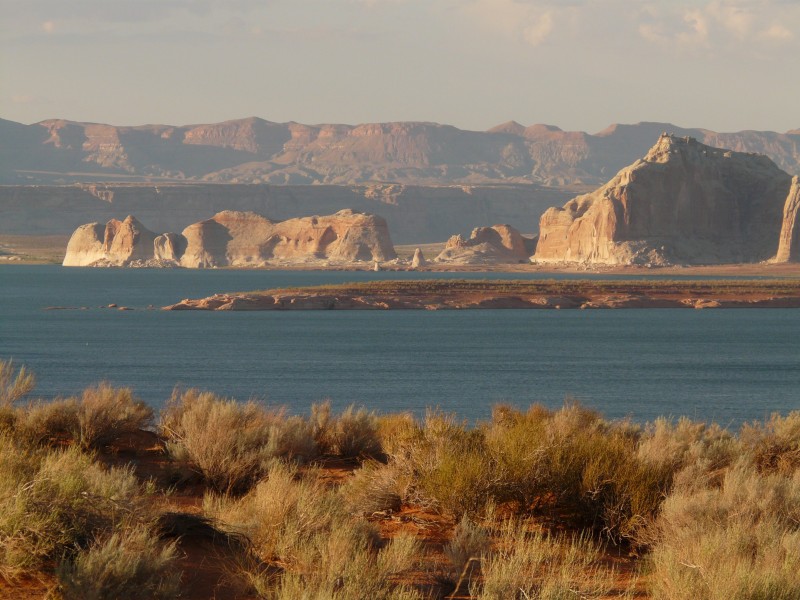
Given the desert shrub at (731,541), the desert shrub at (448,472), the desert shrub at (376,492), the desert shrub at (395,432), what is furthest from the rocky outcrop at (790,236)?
the desert shrub at (376,492)

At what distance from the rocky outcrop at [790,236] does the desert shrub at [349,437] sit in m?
142

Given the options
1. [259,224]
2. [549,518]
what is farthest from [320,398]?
[259,224]

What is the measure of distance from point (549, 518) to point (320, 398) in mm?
27443

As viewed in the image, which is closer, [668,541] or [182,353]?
[668,541]

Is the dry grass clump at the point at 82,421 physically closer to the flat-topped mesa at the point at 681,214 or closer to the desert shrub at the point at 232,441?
the desert shrub at the point at 232,441

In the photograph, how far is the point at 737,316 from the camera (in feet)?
296

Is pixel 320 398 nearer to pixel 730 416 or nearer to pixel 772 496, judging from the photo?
pixel 730 416

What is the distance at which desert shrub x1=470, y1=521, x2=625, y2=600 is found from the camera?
Answer: 6.86 metres

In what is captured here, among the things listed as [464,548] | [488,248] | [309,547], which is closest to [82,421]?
[309,547]

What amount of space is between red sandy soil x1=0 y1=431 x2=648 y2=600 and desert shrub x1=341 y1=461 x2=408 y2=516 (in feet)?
0.34

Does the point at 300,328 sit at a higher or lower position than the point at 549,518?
lower

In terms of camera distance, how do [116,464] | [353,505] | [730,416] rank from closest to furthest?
[353,505] < [116,464] < [730,416]

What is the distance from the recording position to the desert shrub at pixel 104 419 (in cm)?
1261

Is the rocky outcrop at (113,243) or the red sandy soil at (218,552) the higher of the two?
the red sandy soil at (218,552)
